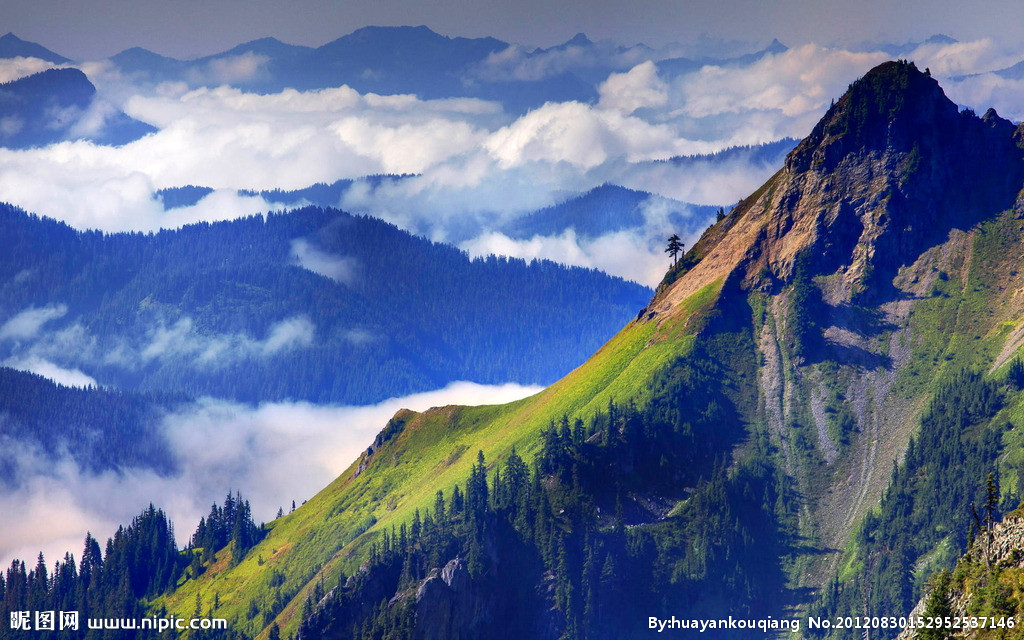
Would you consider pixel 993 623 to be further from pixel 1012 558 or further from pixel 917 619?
pixel 917 619

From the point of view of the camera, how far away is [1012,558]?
6491 inches

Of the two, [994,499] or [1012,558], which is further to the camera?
[994,499]

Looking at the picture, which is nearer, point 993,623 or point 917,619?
point 993,623

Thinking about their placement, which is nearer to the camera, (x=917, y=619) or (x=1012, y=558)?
(x=1012, y=558)

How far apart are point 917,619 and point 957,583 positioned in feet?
32.4

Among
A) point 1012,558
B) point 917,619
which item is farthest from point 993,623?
point 917,619

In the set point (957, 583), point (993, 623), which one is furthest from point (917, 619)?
point (993, 623)

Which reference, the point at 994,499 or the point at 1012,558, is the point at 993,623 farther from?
the point at 994,499

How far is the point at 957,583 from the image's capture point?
172m

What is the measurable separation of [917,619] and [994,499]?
17.5 meters

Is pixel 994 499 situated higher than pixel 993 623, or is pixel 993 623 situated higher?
pixel 994 499

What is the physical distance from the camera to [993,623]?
159500mm

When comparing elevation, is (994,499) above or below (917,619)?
→ above

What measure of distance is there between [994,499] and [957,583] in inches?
457
